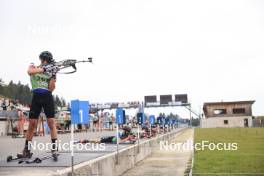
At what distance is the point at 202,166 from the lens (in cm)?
1393

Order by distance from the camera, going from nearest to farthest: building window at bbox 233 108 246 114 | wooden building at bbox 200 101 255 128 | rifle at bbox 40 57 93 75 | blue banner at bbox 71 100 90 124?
blue banner at bbox 71 100 90 124, rifle at bbox 40 57 93 75, wooden building at bbox 200 101 255 128, building window at bbox 233 108 246 114

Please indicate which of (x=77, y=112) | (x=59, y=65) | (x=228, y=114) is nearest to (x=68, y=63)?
(x=59, y=65)

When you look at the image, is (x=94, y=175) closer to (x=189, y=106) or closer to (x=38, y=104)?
(x=38, y=104)

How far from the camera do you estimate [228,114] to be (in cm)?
11650

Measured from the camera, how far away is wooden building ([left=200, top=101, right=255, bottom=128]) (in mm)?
112125

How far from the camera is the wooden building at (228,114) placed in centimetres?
11212

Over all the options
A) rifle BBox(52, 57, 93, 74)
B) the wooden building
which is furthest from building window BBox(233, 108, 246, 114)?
rifle BBox(52, 57, 93, 74)

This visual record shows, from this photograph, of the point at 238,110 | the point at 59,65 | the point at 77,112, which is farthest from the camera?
the point at 238,110

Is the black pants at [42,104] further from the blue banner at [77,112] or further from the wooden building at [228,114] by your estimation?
the wooden building at [228,114]

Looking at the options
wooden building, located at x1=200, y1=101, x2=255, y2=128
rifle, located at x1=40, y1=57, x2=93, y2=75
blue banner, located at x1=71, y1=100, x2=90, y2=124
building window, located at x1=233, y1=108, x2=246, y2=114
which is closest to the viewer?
blue banner, located at x1=71, y1=100, x2=90, y2=124

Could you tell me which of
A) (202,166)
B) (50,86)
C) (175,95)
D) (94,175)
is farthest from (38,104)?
(175,95)

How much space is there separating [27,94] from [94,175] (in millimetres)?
140270

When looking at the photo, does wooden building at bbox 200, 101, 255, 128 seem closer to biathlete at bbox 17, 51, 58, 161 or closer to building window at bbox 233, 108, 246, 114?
building window at bbox 233, 108, 246, 114

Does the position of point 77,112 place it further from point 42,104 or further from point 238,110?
point 238,110
